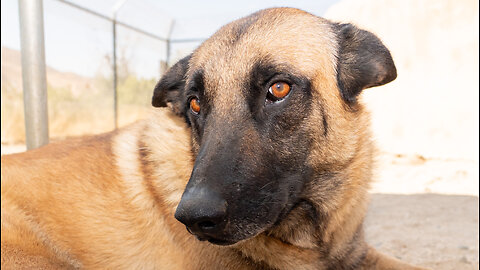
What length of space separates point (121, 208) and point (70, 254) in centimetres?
33

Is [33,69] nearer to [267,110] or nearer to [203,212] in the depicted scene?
[267,110]


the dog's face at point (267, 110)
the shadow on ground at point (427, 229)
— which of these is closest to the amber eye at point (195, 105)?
the dog's face at point (267, 110)

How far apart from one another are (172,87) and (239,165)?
0.94m

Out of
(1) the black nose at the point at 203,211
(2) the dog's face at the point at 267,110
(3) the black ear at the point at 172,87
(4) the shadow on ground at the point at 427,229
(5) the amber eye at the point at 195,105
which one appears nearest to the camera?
(1) the black nose at the point at 203,211

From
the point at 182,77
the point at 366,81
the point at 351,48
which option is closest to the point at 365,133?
the point at 366,81

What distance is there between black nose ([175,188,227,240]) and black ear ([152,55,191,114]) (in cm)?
95

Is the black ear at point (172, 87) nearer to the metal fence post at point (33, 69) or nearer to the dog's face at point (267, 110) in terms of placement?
the dog's face at point (267, 110)

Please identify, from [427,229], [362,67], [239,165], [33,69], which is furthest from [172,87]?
[427,229]

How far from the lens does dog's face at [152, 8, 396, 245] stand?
1392mm

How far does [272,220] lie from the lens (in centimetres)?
154

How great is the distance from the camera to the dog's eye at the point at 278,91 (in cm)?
169

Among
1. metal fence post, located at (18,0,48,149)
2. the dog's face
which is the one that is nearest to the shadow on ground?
the dog's face

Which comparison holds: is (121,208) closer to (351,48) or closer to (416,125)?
(351,48)

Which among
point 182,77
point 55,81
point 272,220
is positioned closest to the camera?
point 272,220
